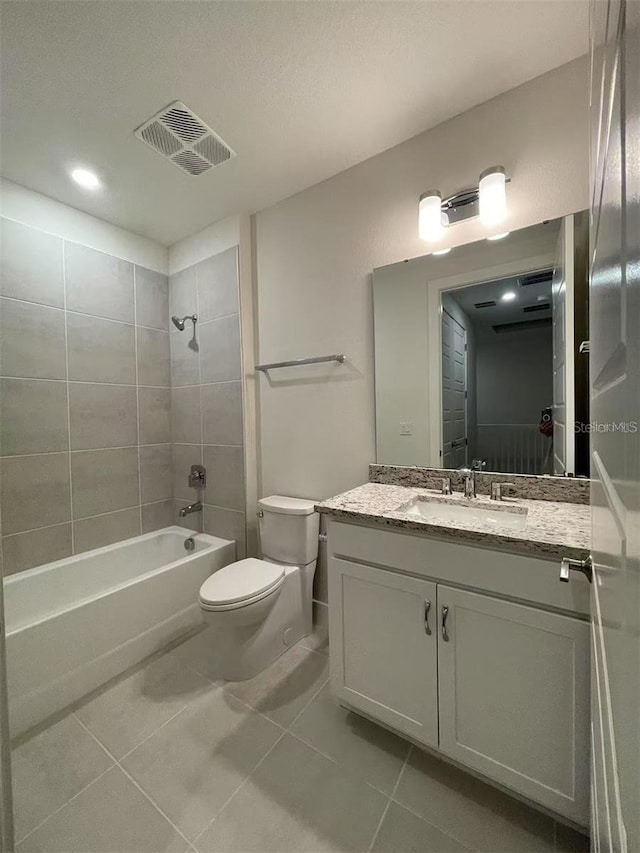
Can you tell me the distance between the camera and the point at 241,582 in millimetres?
1536

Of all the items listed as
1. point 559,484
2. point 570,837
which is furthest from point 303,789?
point 559,484

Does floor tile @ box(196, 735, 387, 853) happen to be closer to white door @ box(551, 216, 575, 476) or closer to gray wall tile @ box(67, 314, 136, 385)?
white door @ box(551, 216, 575, 476)

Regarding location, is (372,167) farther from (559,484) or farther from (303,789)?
(303,789)

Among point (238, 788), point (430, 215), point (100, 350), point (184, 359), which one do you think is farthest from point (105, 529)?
point (430, 215)

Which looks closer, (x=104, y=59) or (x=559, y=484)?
(x=104, y=59)

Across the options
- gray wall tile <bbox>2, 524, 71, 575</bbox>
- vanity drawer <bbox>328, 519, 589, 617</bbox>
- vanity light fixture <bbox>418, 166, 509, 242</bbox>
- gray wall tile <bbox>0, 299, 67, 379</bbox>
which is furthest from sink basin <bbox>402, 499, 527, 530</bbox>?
gray wall tile <bbox>0, 299, 67, 379</bbox>

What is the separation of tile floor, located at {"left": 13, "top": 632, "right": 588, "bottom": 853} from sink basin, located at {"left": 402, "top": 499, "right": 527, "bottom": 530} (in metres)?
0.83

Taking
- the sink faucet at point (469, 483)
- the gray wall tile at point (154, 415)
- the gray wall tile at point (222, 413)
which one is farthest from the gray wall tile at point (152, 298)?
the sink faucet at point (469, 483)

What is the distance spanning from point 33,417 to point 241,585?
1482 mm

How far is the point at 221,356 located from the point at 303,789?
207cm

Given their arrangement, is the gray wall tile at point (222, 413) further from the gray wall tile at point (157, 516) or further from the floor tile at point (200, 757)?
the floor tile at point (200, 757)

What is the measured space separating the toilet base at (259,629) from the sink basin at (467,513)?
79 centimetres

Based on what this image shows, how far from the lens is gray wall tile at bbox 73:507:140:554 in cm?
200

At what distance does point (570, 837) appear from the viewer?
94 centimetres
